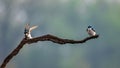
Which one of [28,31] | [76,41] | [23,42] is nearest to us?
[76,41]

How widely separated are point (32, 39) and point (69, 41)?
1.03 meters

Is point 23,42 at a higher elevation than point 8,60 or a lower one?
higher

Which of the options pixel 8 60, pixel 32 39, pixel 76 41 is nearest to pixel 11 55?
pixel 8 60

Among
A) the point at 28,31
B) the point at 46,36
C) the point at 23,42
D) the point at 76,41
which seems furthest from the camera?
the point at 28,31

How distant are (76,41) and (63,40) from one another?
0.32 meters

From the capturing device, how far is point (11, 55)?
189 inches

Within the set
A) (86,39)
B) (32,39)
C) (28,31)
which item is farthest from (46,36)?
(28,31)

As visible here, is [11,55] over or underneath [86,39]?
underneath

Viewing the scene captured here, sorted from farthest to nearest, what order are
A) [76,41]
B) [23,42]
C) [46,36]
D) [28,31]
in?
[28,31] → [23,42] → [46,36] → [76,41]

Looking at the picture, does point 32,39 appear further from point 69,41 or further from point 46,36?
point 69,41

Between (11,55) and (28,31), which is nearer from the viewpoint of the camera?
(11,55)

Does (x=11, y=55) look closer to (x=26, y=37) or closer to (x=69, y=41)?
(x=26, y=37)

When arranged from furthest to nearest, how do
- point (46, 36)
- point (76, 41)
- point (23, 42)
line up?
point (23, 42) → point (46, 36) → point (76, 41)

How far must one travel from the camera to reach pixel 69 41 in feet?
14.5
